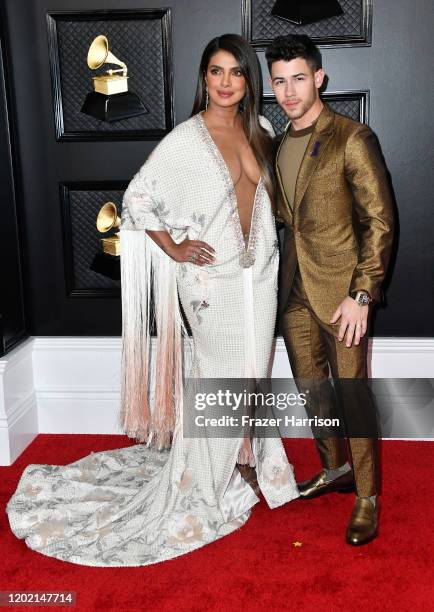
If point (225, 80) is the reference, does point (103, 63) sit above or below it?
above

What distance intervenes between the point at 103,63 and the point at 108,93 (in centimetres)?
14

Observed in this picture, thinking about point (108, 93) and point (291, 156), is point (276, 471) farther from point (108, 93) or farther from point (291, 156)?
point (108, 93)

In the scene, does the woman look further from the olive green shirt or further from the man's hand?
the man's hand

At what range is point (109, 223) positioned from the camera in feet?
10.7

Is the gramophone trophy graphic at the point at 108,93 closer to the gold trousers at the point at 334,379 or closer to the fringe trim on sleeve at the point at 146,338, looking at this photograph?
the fringe trim on sleeve at the point at 146,338

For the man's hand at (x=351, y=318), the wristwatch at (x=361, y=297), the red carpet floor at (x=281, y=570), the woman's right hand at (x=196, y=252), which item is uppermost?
the woman's right hand at (x=196, y=252)

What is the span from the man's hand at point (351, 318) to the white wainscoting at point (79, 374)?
3.33 feet

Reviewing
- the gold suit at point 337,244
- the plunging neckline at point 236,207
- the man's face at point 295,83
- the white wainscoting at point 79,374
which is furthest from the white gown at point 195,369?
→ the white wainscoting at point 79,374

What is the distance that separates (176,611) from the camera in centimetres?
222

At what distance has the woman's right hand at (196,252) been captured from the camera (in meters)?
2.57

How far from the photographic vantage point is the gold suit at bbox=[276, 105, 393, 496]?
7.69 ft

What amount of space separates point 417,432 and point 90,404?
1608 mm

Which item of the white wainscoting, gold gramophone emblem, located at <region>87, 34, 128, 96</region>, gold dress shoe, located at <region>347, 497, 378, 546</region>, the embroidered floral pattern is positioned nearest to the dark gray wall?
the white wainscoting

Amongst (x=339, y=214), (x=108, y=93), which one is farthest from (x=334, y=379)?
(x=108, y=93)
